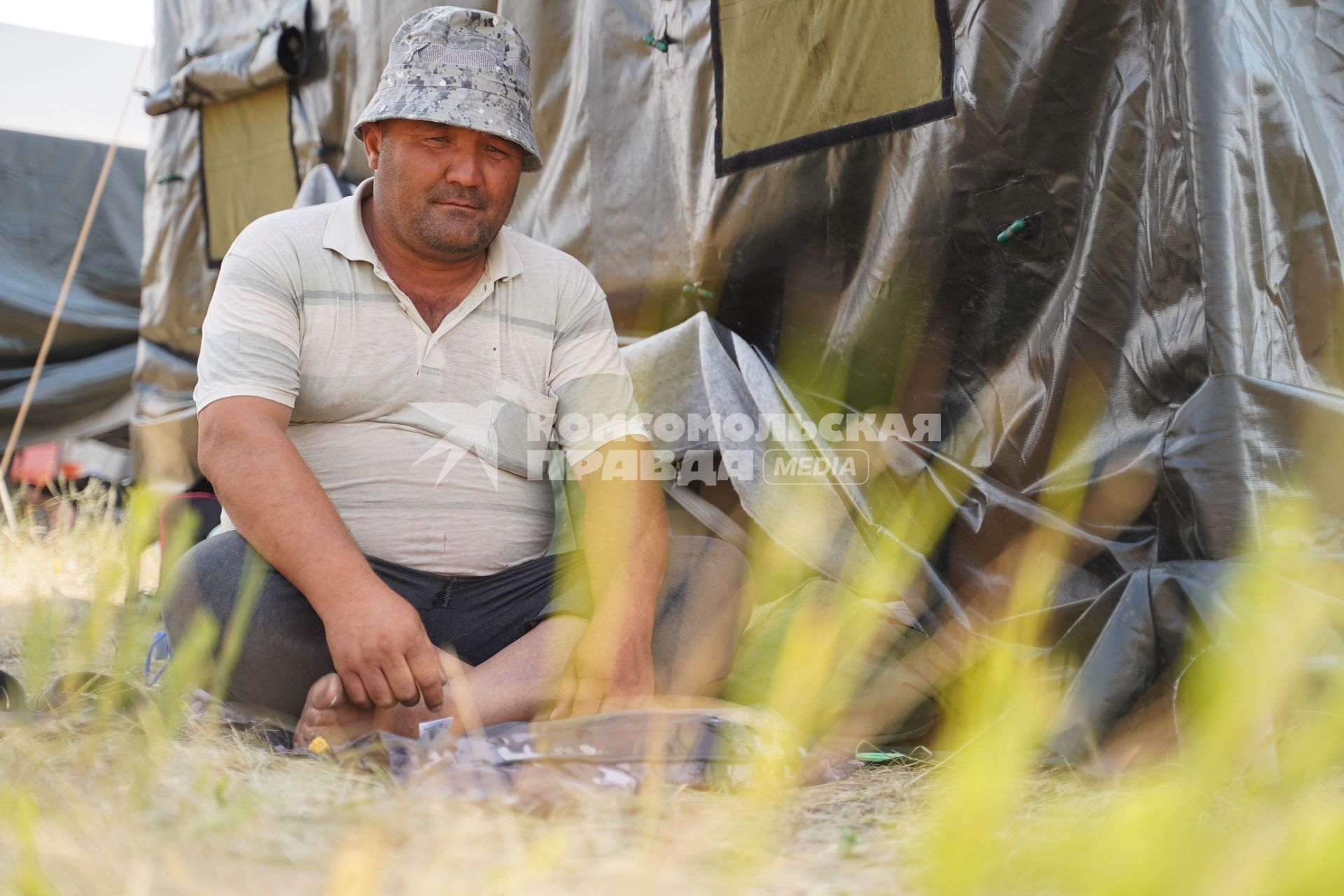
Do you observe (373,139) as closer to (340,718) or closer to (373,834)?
(340,718)

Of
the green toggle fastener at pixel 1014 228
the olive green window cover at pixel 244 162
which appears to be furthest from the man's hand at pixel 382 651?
the olive green window cover at pixel 244 162

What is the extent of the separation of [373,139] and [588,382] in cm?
57

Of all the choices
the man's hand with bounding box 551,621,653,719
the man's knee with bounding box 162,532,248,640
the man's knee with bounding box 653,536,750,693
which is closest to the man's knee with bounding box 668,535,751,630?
the man's knee with bounding box 653,536,750,693

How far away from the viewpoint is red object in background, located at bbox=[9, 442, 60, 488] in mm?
4277

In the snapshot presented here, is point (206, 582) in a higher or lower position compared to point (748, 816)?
higher

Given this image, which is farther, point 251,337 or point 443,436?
point 443,436

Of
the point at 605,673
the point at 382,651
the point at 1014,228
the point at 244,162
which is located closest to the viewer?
the point at 382,651

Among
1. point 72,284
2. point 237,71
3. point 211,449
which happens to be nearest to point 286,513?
point 211,449

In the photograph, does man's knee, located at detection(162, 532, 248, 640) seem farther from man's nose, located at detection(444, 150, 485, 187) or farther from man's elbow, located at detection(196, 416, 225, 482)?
man's nose, located at detection(444, 150, 485, 187)

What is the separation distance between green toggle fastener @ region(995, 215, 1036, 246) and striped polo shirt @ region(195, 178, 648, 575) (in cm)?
75

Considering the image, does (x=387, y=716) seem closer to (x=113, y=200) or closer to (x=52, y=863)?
(x=52, y=863)

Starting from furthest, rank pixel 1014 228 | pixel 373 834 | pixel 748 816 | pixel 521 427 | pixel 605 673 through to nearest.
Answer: pixel 1014 228
pixel 521 427
pixel 605 673
pixel 748 816
pixel 373 834

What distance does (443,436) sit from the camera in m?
1.88

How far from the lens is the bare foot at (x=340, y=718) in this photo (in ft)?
5.01
